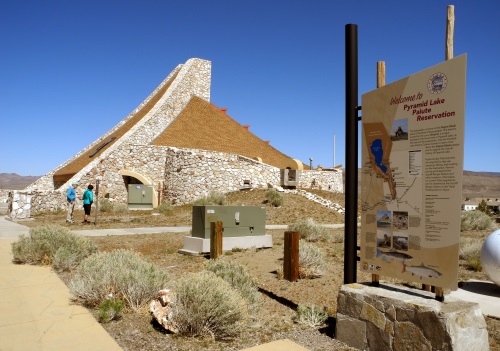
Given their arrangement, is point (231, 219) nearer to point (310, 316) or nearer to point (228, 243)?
point (228, 243)

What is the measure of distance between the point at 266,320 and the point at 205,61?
129ft

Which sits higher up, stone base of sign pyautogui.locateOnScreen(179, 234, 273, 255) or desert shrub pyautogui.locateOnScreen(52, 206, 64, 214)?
desert shrub pyautogui.locateOnScreen(52, 206, 64, 214)

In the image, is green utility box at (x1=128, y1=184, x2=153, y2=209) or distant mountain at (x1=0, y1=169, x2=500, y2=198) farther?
distant mountain at (x1=0, y1=169, x2=500, y2=198)

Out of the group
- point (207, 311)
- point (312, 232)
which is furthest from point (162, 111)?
point (207, 311)

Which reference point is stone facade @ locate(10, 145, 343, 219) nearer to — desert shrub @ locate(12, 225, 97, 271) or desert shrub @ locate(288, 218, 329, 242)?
desert shrub @ locate(288, 218, 329, 242)

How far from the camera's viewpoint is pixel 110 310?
4.95 meters

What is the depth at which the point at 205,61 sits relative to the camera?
41.9 m

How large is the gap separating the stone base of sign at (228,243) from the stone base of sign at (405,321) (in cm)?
594

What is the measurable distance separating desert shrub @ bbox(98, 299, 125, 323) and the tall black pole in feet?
9.54

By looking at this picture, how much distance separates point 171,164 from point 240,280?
998 inches

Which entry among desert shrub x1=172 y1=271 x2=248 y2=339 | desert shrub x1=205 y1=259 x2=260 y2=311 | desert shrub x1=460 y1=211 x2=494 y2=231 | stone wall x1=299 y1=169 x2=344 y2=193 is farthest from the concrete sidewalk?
stone wall x1=299 y1=169 x2=344 y2=193

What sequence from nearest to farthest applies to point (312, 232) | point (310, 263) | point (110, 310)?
point (110, 310)
point (310, 263)
point (312, 232)

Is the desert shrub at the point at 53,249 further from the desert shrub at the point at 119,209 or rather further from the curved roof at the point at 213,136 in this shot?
the curved roof at the point at 213,136

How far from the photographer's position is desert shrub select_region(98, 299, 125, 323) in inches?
192
